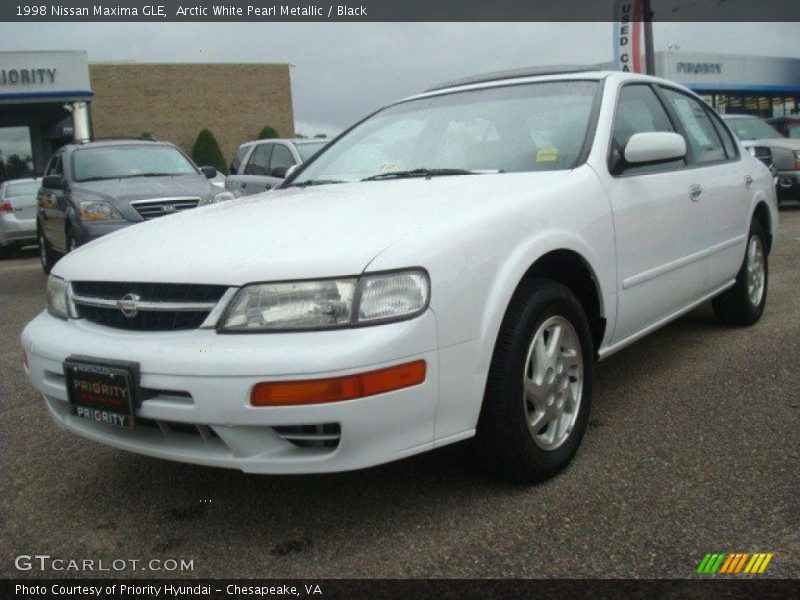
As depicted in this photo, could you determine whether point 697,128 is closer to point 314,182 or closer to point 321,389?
point 314,182

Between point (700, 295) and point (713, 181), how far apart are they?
606 millimetres

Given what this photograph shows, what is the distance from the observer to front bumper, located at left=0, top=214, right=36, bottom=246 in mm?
12992

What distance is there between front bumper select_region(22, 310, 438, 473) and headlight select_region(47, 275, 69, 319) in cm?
49

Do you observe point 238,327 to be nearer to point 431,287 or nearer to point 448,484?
point 431,287

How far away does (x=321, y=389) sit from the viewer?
226 centimetres

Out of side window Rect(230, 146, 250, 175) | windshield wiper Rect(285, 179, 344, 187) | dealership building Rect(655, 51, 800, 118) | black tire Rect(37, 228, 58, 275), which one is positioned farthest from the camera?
dealership building Rect(655, 51, 800, 118)

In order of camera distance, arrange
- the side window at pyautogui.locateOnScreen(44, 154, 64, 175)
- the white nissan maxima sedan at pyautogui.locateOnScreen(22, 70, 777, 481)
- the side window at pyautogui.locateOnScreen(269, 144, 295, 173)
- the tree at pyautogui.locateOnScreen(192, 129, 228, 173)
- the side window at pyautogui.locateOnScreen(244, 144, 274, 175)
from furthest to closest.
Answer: the tree at pyautogui.locateOnScreen(192, 129, 228, 173) < the side window at pyautogui.locateOnScreen(244, 144, 274, 175) < the side window at pyautogui.locateOnScreen(269, 144, 295, 173) < the side window at pyautogui.locateOnScreen(44, 154, 64, 175) < the white nissan maxima sedan at pyautogui.locateOnScreen(22, 70, 777, 481)

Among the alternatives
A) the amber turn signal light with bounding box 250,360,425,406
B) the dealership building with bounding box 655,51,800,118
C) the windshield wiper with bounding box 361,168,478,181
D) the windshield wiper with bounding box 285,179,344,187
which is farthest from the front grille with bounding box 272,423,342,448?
the dealership building with bounding box 655,51,800,118

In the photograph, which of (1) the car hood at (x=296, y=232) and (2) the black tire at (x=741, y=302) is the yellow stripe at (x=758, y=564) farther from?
(2) the black tire at (x=741, y=302)

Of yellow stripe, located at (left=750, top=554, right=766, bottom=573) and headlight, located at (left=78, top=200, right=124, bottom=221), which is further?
headlight, located at (left=78, top=200, right=124, bottom=221)

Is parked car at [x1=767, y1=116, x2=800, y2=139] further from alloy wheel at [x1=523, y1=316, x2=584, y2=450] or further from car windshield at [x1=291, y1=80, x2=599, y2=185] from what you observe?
alloy wheel at [x1=523, y1=316, x2=584, y2=450]

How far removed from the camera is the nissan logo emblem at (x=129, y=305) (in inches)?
101

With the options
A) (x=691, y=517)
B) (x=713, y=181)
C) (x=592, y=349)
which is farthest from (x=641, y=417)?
(x=713, y=181)

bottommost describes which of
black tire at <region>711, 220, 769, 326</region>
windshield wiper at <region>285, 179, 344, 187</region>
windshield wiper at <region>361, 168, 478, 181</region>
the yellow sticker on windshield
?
black tire at <region>711, 220, 769, 326</region>
